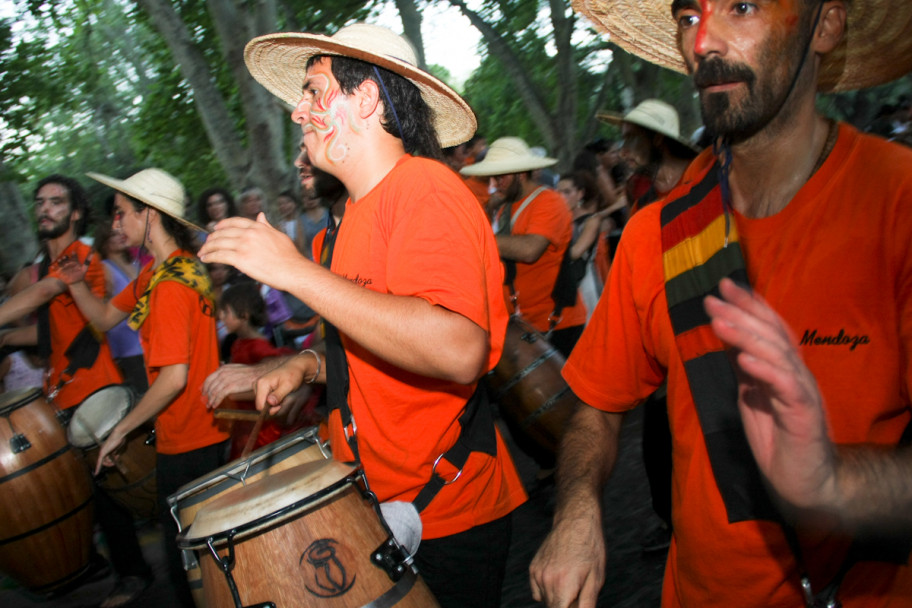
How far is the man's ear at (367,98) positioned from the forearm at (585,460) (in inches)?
44.0

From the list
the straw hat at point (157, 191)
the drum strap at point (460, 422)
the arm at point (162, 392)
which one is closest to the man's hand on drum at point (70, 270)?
the straw hat at point (157, 191)

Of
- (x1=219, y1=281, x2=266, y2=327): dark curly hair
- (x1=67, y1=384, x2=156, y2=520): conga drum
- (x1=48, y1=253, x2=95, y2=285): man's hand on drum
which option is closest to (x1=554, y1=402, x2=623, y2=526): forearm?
(x1=219, y1=281, x2=266, y2=327): dark curly hair

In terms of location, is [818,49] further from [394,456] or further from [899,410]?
[394,456]

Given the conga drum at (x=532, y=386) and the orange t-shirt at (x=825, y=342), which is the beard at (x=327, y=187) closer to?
the conga drum at (x=532, y=386)

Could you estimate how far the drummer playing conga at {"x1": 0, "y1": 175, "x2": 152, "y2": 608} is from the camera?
4590 mm

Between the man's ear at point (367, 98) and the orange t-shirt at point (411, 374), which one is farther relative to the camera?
the man's ear at point (367, 98)

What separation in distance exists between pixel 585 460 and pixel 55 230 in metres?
4.38

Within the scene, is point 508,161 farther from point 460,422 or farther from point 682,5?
point 682,5

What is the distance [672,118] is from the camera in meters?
4.12

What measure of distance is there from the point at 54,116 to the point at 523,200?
169 ft

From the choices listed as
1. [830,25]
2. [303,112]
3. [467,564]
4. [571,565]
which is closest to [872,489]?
[571,565]

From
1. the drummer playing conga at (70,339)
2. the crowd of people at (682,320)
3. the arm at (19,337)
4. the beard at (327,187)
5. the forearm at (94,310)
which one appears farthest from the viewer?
the arm at (19,337)

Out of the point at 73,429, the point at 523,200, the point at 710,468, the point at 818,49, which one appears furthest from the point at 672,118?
the point at 73,429

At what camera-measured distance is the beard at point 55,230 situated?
4922 millimetres
